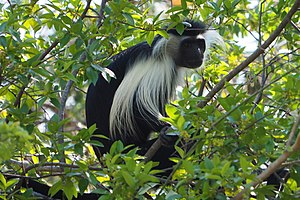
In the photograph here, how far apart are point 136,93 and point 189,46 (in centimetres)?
49

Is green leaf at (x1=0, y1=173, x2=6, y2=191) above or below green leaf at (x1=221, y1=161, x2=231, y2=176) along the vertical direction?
below

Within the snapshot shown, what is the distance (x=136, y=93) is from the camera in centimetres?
400

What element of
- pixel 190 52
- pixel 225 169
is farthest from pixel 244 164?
pixel 190 52

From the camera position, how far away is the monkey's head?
413 cm

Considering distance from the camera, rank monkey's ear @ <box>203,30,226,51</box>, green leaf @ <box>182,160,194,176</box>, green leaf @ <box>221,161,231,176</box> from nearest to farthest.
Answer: green leaf @ <box>221,161,231,176</box>, green leaf @ <box>182,160,194,176</box>, monkey's ear @ <box>203,30,226,51</box>

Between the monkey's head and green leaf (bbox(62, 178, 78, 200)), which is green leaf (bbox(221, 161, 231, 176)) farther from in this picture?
the monkey's head

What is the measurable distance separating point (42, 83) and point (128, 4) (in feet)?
1.69

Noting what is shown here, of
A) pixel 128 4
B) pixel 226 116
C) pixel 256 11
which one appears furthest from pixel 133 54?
pixel 226 116

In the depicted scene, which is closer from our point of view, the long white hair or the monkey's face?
the long white hair

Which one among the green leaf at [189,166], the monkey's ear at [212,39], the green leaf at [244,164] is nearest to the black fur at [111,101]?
the monkey's ear at [212,39]

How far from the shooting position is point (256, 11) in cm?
464

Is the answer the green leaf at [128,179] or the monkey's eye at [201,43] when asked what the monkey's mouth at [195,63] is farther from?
the green leaf at [128,179]

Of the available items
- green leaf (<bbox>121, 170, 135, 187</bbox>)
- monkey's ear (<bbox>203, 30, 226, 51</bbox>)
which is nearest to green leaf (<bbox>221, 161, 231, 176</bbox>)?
green leaf (<bbox>121, 170, 135, 187</bbox>)

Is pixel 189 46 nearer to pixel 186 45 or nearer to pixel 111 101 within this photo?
pixel 186 45
